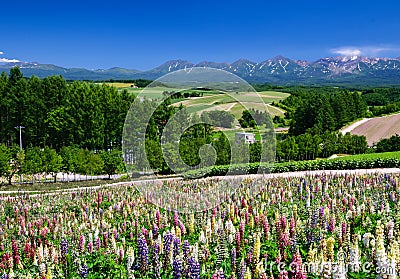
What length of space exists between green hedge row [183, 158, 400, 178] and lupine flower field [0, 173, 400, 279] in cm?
1167

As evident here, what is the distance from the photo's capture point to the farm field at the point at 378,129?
6269 cm

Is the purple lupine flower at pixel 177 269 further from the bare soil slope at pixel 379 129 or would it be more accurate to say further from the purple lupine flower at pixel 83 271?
the bare soil slope at pixel 379 129

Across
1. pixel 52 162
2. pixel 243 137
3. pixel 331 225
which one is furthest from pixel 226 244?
pixel 52 162

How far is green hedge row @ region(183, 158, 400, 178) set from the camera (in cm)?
2512

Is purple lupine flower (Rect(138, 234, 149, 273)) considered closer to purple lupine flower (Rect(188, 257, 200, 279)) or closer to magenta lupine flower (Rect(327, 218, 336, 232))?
purple lupine flower (Rect(188, 257, 200, 279))

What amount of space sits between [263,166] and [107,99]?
98.6 ft

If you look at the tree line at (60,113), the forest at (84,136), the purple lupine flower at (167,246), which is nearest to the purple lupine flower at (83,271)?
the purple lupine flower at (167,246)

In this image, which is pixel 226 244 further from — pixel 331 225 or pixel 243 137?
pixel 243 137

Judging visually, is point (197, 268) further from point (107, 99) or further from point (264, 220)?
point (107, 99)

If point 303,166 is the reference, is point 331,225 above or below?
above

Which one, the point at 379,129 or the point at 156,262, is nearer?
the point at 156,262

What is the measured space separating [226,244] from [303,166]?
798 inches

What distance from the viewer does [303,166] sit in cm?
2672

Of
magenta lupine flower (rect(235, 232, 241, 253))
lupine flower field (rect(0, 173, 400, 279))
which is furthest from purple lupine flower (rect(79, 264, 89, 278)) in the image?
magenta lupine flower (rect(235, 232, 241, 253))
